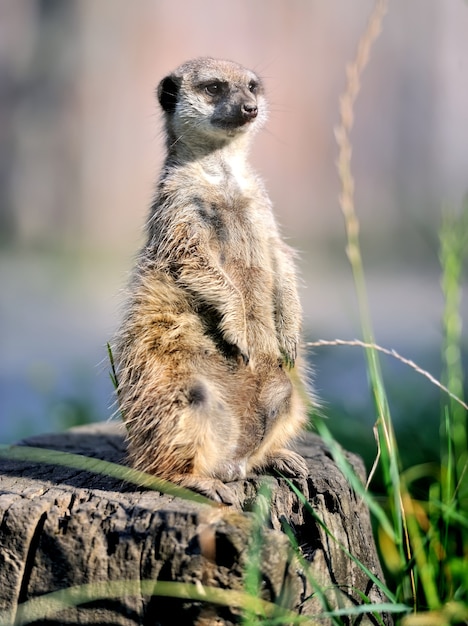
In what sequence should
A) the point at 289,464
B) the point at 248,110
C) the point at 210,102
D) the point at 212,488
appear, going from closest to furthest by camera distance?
the point at 212,488 < the point at 289,464 < the point at 248,110 < the point at 210,102

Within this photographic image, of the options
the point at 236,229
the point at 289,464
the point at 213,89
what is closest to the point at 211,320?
the point at 236,229

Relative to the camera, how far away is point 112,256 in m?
8.59

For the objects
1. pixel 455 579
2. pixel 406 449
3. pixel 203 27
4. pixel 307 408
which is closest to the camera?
pixel 455 579

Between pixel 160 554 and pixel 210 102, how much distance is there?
1907 millimetres

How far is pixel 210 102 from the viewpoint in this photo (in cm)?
329

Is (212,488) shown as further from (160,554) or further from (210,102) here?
(210,102)

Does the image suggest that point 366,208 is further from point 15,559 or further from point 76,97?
point 15,559

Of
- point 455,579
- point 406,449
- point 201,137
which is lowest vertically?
point 406,449

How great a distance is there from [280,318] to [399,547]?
113 centimetres

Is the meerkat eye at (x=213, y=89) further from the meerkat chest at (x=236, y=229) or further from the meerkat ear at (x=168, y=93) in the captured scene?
the meerkat chest at (x=236, y=229)

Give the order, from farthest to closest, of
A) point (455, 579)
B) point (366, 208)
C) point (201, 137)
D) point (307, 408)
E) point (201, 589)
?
point (366, 208) → point (201, 137) → point (307, 408) → point (455, 579) → point (201, 589)

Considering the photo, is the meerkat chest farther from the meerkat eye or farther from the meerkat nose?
the meerkat eye

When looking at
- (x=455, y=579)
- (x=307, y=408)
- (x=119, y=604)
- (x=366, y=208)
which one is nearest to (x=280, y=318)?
(x=307, y=408)

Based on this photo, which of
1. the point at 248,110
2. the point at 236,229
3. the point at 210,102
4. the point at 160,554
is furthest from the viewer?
the point at 210,102
